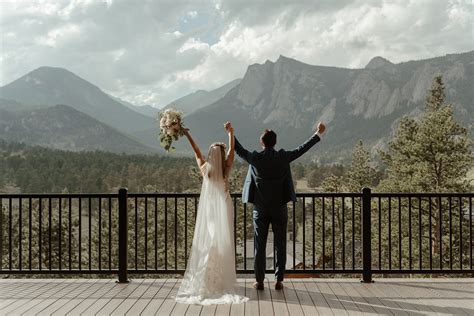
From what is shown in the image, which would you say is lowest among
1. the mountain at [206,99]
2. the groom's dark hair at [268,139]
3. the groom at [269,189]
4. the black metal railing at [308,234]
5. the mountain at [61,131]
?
the black metal railing at [308,234]

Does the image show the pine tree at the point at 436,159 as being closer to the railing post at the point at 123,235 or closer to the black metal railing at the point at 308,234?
the black metal railing at the point at 308,234

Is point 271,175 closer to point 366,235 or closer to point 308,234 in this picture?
point 366,235

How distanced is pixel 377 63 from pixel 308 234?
70.2 m

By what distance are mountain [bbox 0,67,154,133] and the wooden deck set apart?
125 metres

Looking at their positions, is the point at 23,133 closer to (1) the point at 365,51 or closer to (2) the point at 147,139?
(2) the point at 147,139

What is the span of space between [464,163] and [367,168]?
12.6m

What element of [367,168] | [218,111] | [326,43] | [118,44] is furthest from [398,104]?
[118,44]

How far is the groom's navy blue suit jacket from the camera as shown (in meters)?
5.20

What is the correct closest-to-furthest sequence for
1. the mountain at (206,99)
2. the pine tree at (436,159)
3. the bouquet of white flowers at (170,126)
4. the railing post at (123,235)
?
the bouquet of white flowers at (170,126), the railing post at (123,235), the pine tree at (436,159), the mountain at (206,99)

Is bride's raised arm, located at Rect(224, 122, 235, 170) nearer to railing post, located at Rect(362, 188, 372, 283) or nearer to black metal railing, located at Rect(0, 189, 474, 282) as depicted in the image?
black metal railing, located at Rect(0, 189, 474, 282)

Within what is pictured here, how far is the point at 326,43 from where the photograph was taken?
101312mm

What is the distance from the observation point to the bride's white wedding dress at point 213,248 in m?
5.07

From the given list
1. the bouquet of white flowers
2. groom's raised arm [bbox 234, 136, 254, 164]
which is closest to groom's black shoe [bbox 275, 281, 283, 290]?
groom's raised arm [bbox 234, 136, 254, 164]

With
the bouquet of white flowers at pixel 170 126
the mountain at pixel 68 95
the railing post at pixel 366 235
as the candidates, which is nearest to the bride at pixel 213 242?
the bouquet of white flowers at pixel 170 126
